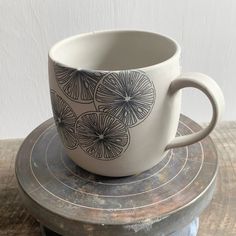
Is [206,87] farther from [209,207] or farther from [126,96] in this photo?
[209,207]

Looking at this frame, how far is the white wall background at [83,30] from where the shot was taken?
624 millimetres

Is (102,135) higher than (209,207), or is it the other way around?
(102,135)

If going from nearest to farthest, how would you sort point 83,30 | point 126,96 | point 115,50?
point 126,96, point 115,50, point 83,30

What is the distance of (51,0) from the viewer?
2.01 feet

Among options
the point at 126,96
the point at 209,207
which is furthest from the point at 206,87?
the point at 209,207

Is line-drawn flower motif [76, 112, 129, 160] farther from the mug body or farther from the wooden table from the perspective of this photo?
the wooden table

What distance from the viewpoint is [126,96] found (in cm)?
34

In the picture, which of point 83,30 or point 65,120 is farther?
point 83,30

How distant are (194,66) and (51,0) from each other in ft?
0.91

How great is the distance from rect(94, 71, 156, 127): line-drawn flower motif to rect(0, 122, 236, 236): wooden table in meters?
0.18

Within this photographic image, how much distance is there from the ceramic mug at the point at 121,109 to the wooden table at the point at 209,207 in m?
0.11

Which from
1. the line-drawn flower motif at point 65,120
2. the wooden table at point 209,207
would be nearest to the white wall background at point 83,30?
the wooden table at point 209,207

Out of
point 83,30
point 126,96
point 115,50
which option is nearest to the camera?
point 126,96

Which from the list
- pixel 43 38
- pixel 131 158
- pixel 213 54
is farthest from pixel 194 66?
pixel 131 158
